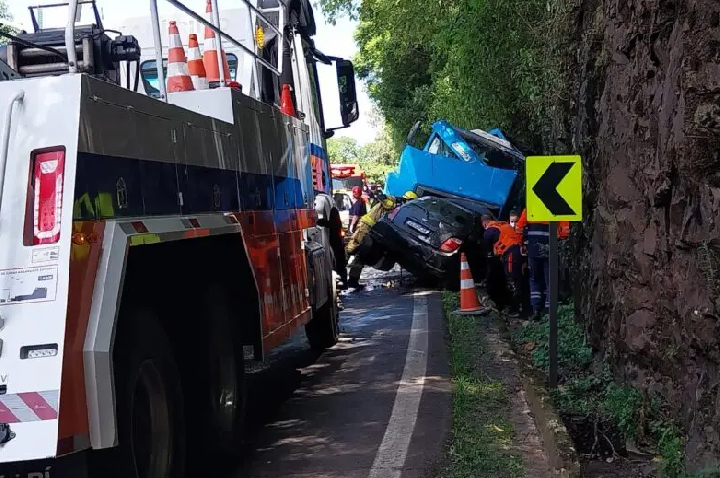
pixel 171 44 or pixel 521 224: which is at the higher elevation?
pixel 171 44

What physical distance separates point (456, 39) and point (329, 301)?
7616 millimetres

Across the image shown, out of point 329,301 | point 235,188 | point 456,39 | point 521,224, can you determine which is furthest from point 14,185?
point 456,39

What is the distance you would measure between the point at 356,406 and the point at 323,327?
2.57 m

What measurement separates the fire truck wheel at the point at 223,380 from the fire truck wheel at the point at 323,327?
3.64 metres

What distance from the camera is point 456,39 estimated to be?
50.2ft

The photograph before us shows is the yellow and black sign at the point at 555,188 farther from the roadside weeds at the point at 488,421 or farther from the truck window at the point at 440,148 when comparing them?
the truck window at the point at 440,148

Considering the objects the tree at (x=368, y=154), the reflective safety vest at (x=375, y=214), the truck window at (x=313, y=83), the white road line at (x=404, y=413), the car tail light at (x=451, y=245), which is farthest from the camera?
the tree at (x=368, y=154)

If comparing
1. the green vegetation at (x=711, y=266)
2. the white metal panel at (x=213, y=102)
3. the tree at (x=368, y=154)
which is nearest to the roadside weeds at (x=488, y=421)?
the green vegetation at (x=711, y=266)

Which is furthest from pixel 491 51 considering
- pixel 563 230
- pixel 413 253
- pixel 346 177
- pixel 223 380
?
pixel 346 177

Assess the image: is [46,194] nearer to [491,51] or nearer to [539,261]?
[539,261]

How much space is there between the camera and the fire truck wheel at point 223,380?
5164 millimetres

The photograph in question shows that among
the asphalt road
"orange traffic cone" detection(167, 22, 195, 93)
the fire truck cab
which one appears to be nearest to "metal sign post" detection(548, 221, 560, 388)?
the asphalt road

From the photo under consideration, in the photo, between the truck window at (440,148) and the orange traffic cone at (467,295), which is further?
the truck window at (440,148)

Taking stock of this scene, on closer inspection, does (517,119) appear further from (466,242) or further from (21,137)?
(21,137)
